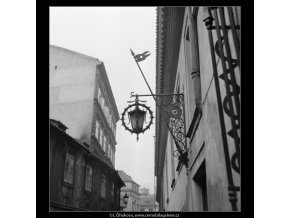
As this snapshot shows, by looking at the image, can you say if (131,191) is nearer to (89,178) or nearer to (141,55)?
(89,178)

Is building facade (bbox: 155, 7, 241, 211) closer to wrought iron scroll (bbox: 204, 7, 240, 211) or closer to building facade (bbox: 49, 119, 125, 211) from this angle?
wrought iron scroll (bbox: 204, 7, 240, 211)

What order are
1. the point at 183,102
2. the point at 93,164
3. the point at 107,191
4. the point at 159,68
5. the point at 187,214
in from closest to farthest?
the point at 187,214
the point at 183,102
the point at 159,68
the point at 93,164
the point at 107,191

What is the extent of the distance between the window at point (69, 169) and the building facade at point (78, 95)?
516 cm

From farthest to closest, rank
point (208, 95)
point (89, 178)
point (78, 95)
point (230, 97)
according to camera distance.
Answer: point (78, 95) → point (89, 178) → point (208, 95) → point (230, 97)

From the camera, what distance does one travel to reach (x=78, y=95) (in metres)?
21.0

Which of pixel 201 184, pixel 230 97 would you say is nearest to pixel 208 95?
pixel 230 97

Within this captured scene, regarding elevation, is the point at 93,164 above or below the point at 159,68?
below

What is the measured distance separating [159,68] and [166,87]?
856 mm

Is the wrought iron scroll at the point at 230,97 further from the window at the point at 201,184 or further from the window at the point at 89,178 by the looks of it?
the window at the point at 89,178

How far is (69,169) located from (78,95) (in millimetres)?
8559

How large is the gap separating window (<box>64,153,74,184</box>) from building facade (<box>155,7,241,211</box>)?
6.55 m
